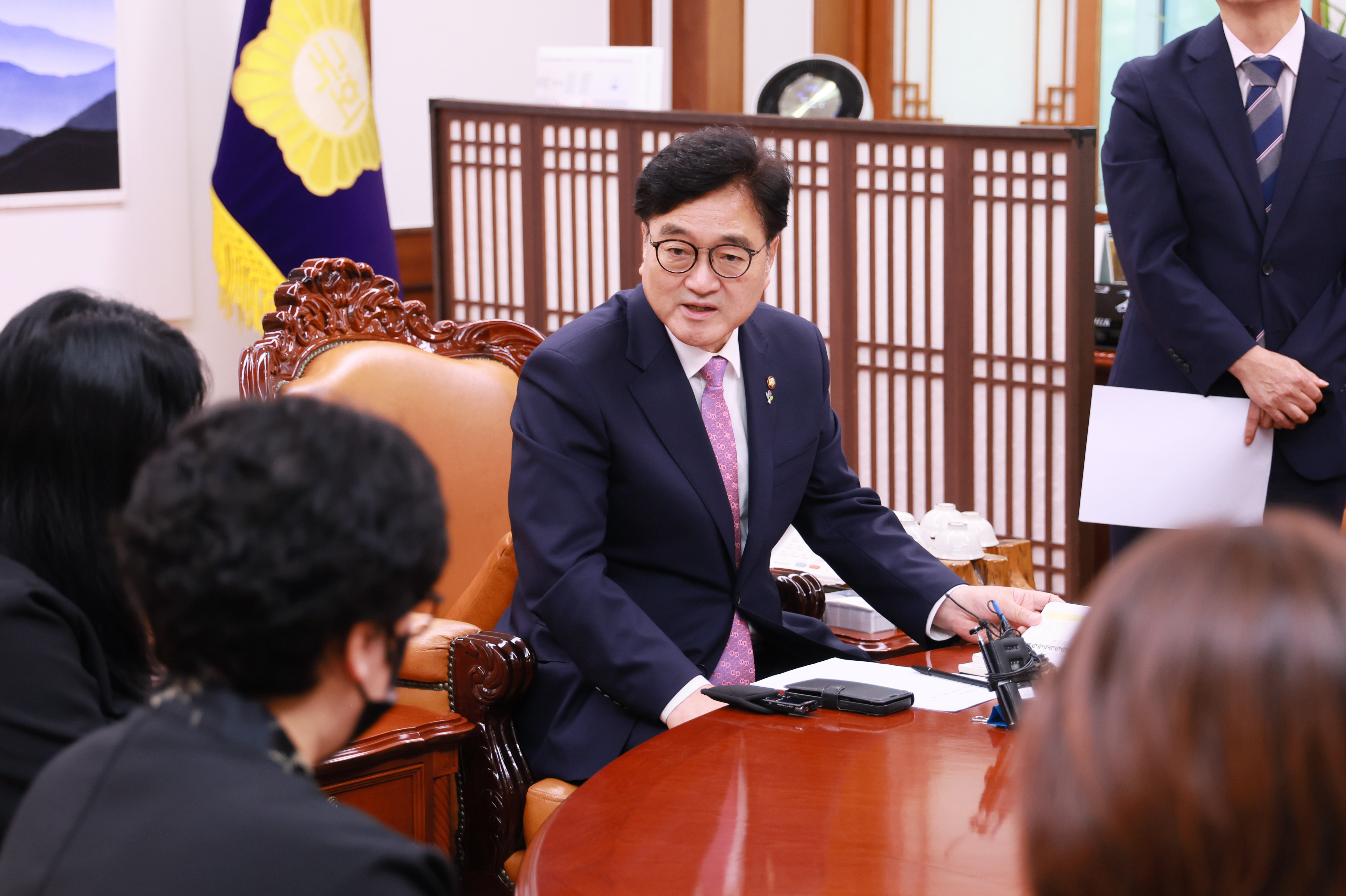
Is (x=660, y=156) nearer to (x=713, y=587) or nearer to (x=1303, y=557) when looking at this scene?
(x=713, y=587)

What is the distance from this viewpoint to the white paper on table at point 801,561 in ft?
8.44

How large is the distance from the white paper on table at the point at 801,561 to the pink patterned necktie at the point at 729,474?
1.25 ft

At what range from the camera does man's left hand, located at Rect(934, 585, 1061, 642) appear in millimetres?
1974

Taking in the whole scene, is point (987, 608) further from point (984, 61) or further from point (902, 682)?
point (984, 61)

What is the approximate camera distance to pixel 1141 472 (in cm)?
249

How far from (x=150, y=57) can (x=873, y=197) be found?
2.15 m

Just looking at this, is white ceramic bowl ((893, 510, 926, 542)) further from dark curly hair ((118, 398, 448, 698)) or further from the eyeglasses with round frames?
dark curly hair ((118, 398, 448, 698))

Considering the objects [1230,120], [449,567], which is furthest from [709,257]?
[1230,120]

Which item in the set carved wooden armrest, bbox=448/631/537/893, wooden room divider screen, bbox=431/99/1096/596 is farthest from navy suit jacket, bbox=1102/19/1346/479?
carved wooden armrest, bbox=448/631/537/893

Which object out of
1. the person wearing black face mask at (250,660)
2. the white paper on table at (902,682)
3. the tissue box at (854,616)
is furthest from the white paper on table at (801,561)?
the person wearing black face mask at (250,660)

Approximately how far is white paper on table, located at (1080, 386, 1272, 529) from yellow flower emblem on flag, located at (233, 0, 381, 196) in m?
2.41

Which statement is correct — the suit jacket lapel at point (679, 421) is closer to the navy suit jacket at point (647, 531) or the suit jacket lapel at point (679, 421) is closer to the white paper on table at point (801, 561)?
the navy suit jacket at point (647, 531)

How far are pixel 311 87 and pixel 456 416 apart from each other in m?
1.79

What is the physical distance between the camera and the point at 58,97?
3918 millimetres
